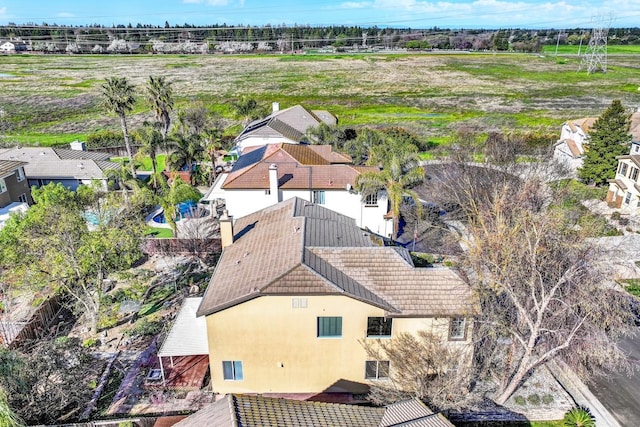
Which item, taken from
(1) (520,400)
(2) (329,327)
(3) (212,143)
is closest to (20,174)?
(3) (212,143)

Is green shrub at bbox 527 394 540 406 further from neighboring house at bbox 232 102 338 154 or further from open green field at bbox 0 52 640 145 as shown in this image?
open green field at bbox 0 52 640 145

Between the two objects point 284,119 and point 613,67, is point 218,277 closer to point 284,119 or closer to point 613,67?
point 284,119

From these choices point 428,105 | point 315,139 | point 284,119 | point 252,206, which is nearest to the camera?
point 252,206

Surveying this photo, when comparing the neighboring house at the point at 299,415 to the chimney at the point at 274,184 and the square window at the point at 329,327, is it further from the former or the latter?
the chimney at the point at 274,184

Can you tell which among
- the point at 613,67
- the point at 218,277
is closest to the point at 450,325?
the point at 218,277

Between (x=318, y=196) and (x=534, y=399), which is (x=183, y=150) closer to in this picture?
(x=318, y=196)

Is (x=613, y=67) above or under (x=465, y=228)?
above
